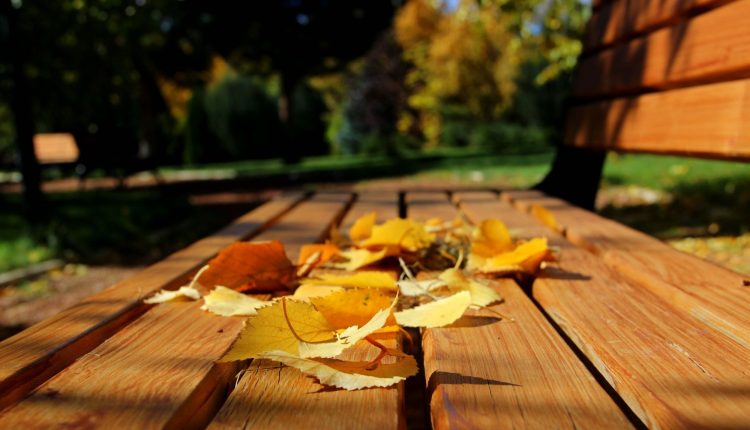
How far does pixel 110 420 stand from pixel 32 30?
39.8ft

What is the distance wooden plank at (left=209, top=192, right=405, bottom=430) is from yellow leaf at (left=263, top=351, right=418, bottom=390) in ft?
0.04

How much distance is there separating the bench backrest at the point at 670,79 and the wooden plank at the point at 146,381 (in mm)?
1254

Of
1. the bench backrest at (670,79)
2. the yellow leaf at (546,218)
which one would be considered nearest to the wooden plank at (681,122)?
the bench backrest at (670,79)

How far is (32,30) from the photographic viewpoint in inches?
428

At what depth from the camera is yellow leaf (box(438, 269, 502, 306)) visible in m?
1.02

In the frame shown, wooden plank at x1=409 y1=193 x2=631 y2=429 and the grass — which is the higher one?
wooden plank at x1=409 y1=193 x2=631 y2=429

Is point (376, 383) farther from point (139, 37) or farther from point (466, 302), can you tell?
point (139, 37)

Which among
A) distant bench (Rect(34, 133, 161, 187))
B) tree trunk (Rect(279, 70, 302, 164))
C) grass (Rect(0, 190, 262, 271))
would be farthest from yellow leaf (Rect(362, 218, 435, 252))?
tree trunk (Rect(279, 70, 302, 164))

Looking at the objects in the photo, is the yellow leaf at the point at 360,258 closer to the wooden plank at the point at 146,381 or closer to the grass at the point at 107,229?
the wooden plank at the point at 146,381

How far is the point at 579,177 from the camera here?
325cm

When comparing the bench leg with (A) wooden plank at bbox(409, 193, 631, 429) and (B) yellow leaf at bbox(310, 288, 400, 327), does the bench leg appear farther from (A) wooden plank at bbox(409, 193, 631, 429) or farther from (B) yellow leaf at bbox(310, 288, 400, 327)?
(B) yellow leaf at bbox(310, 288, 400, 327)

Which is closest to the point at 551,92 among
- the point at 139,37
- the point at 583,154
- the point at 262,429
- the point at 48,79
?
the point at 139,37

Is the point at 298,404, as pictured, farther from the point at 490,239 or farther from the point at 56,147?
the point at 56,147

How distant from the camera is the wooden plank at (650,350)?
25.2 inches
